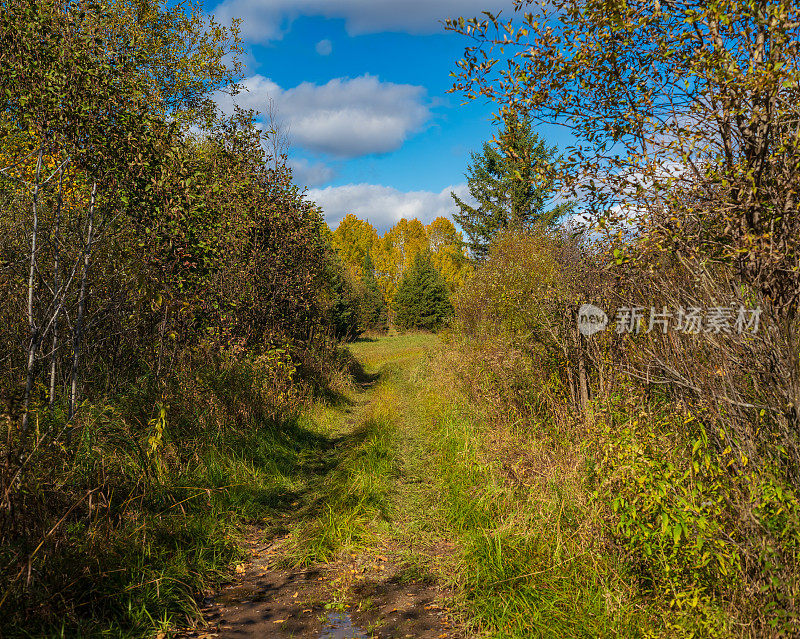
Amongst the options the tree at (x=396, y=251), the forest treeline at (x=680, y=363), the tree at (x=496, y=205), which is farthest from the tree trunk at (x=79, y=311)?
the tree at (x=396, y=251)

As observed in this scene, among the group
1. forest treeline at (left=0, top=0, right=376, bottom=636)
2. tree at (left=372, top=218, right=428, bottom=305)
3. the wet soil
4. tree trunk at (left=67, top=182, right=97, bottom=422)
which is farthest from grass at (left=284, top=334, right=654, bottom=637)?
tree at (left=372, top=218, right=428, bottom=305)

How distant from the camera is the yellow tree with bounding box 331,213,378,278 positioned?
2191 inches

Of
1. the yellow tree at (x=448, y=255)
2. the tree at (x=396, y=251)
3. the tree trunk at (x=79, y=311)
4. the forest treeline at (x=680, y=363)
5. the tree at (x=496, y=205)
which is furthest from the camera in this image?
the tree at (x=396, y=251)

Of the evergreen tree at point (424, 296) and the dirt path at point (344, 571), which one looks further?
the evergreen tree at point (424, 296)

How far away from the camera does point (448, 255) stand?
4991cm

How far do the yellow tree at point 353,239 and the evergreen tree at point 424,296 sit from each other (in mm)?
12442

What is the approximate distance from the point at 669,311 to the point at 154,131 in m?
5.71

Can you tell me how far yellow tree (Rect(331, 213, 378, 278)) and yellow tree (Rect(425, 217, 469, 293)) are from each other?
7.68 m

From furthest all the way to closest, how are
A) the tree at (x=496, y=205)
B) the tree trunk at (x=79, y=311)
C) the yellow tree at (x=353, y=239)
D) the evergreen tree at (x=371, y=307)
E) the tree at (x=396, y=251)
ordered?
the tree at (x=396, y=251) → the yellow tree at (x=353, y=239) → the evergreen tree at (x=371, y=307) → the tree at (x=496, y=205) → the tree trunk at (x=79, y=311)

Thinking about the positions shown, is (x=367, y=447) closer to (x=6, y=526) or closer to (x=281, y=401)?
(x=281, y=401)

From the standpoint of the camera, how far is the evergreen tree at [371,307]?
126ft

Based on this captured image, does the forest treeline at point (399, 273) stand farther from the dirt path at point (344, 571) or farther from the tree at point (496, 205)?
the dirt path at point (344, 571)

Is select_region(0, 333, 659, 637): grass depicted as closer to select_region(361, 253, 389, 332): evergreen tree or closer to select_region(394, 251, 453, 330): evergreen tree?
select_region(361, 253, 389, 332): evergreen tree

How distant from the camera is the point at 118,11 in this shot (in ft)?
53.1
